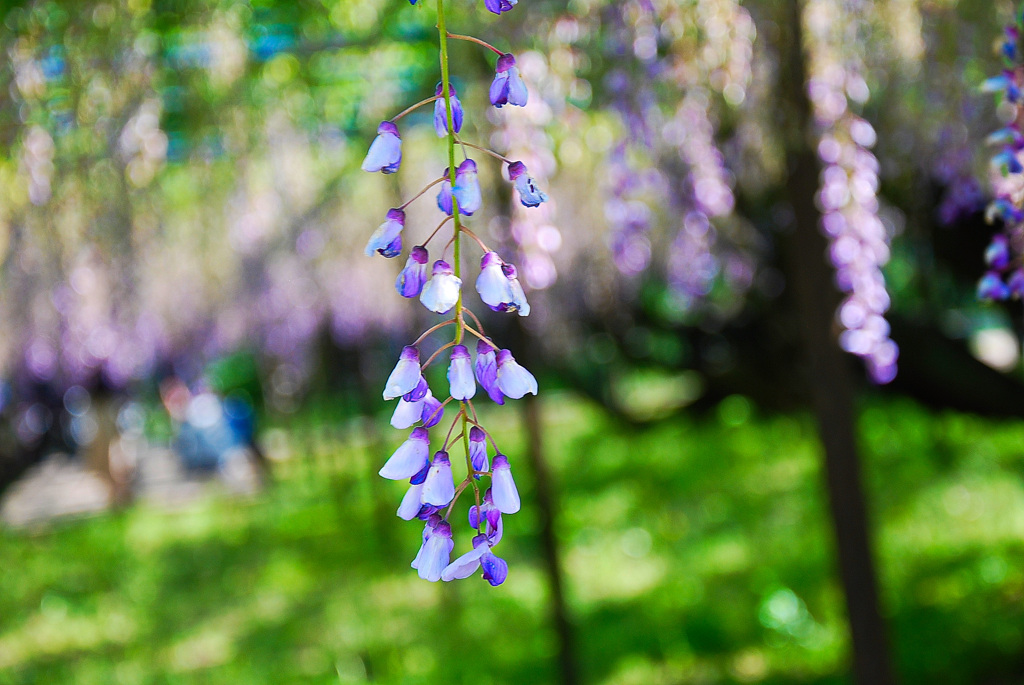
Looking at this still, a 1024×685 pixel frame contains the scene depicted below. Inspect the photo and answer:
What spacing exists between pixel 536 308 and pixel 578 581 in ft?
5.61

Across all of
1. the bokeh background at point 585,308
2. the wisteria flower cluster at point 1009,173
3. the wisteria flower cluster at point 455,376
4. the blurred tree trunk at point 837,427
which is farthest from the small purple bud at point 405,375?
the blurred tree trunk at point 837,427

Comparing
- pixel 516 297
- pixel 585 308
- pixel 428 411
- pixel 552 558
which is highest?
pixel 516 297

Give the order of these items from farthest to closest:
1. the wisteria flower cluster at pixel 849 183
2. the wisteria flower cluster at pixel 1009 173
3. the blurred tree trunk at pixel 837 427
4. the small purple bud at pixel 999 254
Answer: the blurred tree trunk at pixel 837 427, the wisteria flower cluster at pixel 849 183, the small purple bud at pixel 999 254, the wisteria flower cluster at pixel 1009 173

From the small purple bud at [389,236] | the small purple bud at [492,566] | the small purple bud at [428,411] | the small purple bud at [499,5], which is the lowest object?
the small purple bud at [492,566]

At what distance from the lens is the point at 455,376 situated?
2.61 feet

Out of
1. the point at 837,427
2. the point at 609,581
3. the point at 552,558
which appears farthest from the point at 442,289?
the point at 609,581

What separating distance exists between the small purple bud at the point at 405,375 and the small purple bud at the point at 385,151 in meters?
0.18

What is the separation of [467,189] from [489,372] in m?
0.18

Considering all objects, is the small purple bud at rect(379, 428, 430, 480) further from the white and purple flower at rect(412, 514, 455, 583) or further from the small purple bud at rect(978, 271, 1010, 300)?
the small purple bud at rect(978, 271, 1010, 300)

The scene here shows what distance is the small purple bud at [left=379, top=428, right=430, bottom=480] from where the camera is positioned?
32.6 inches

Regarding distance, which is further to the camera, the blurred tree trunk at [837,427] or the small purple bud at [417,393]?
the blurred tree trunk at [837,427]

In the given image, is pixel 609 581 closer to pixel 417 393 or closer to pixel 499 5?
pixel 417 393

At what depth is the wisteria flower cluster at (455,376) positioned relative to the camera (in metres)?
0.79

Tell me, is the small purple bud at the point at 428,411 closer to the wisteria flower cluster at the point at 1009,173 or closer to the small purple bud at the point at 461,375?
the small purple bud at the point at 461,375
